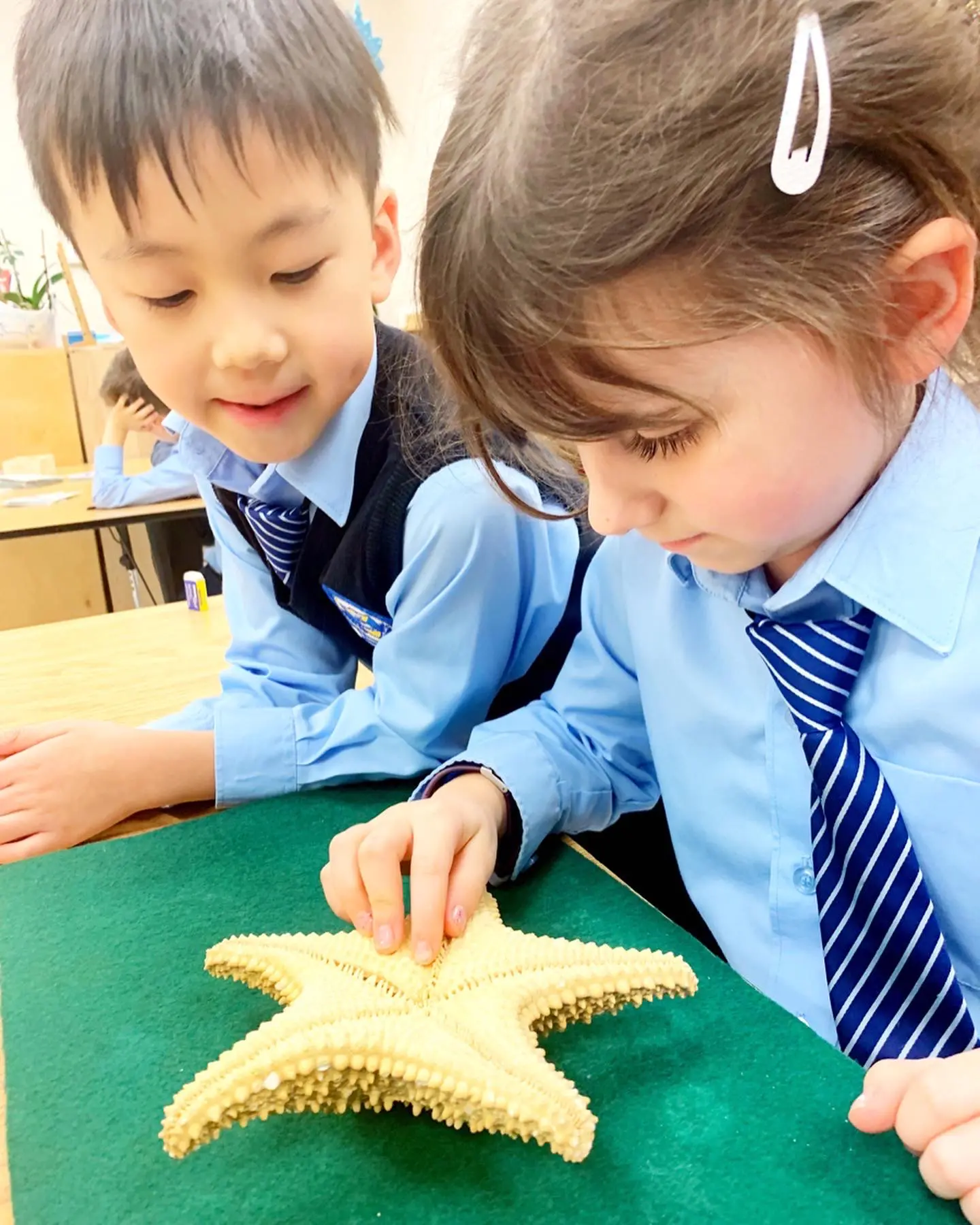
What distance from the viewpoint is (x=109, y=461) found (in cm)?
268

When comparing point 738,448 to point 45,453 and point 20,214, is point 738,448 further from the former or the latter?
point 20,214

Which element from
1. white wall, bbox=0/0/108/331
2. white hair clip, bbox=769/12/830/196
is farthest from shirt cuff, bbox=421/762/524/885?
white wall, bbox=0/0/108/331

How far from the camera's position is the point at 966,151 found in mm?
455

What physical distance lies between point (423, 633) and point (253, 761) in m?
0.17

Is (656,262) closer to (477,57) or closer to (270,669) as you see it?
(477,57)

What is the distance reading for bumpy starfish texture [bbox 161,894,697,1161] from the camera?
0.40m

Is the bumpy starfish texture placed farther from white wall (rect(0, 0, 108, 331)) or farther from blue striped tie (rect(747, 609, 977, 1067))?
white wall (rect(0, 0, 108, 331))

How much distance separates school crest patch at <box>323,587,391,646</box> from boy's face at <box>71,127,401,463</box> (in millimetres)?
165

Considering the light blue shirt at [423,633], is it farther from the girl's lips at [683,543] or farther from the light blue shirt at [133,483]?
the light blue shirt at [133,483]

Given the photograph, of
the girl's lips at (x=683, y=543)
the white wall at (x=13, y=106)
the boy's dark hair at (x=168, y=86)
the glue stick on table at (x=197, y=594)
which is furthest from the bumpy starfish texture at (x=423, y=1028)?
the white wall at (x=13, y=106)

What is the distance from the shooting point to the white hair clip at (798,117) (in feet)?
1.32

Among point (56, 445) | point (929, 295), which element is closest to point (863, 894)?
point (929, 295)

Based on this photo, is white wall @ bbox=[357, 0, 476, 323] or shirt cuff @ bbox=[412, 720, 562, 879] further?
shirt cuff @ bbox=[412, 720, 562, 879]

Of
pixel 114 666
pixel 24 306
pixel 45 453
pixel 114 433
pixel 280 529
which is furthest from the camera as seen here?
pixel 24 306
